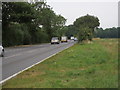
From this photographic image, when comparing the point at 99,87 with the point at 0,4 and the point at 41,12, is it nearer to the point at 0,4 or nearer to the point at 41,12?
the point at 0,4

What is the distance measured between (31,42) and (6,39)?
55.4ft

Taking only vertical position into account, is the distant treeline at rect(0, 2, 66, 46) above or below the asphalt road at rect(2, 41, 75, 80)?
above

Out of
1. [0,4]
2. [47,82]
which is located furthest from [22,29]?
[47,82]

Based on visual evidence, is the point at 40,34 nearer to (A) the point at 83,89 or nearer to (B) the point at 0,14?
(B) the point at 0,14

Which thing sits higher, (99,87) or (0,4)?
(0,4)

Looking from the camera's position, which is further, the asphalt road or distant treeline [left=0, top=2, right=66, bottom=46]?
distant treeline [left=0, top=2, right=66, bottom=46]

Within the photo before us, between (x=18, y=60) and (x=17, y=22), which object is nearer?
(x=18, y=60)

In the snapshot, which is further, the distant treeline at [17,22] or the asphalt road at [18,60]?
the distant treeline at [17,22]

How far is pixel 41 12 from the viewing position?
7931 cm

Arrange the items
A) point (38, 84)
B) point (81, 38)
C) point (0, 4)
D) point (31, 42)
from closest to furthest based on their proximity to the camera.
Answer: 1. point (38, 84)
2. point (0, 4)
3. point (81, 38)
4. point (31, 42)

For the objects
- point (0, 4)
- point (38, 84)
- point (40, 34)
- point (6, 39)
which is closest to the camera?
point (38, 84)

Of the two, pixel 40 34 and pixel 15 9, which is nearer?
pixel 15 9

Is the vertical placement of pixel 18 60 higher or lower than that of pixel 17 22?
lower

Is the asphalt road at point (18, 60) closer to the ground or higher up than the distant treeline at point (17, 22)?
closer to the ground
